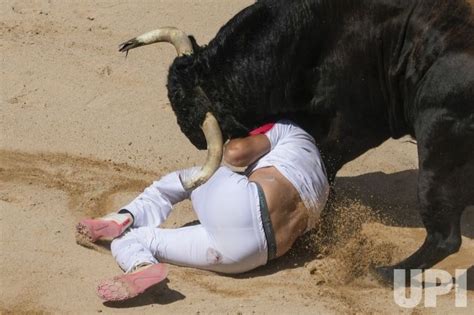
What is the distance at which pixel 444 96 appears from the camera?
582 cm

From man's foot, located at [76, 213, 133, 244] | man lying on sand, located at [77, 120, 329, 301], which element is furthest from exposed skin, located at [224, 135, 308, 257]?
man's foot, located at [76, 213, 133, 244]

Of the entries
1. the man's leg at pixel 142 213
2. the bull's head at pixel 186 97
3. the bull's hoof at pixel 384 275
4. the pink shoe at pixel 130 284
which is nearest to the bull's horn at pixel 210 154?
the bull's head at pixel 186 97

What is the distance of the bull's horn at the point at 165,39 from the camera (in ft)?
20.7

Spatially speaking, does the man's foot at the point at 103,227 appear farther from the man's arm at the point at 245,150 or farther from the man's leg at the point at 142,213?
the man's arm at the point at 245,150

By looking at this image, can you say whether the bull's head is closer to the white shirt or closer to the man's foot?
the white shirt

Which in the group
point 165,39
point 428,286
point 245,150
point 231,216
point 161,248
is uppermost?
point 165,39

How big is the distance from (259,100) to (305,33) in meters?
0.48

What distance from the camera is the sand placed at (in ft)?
18.4

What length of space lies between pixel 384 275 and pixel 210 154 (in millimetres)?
1162

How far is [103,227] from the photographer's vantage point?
5.93 meters

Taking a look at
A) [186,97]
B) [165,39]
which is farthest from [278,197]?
[165,39]

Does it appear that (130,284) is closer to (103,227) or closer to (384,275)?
(103,227)

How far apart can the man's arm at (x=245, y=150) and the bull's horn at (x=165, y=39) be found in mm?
667

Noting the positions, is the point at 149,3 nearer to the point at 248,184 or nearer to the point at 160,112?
the point at 160,112
